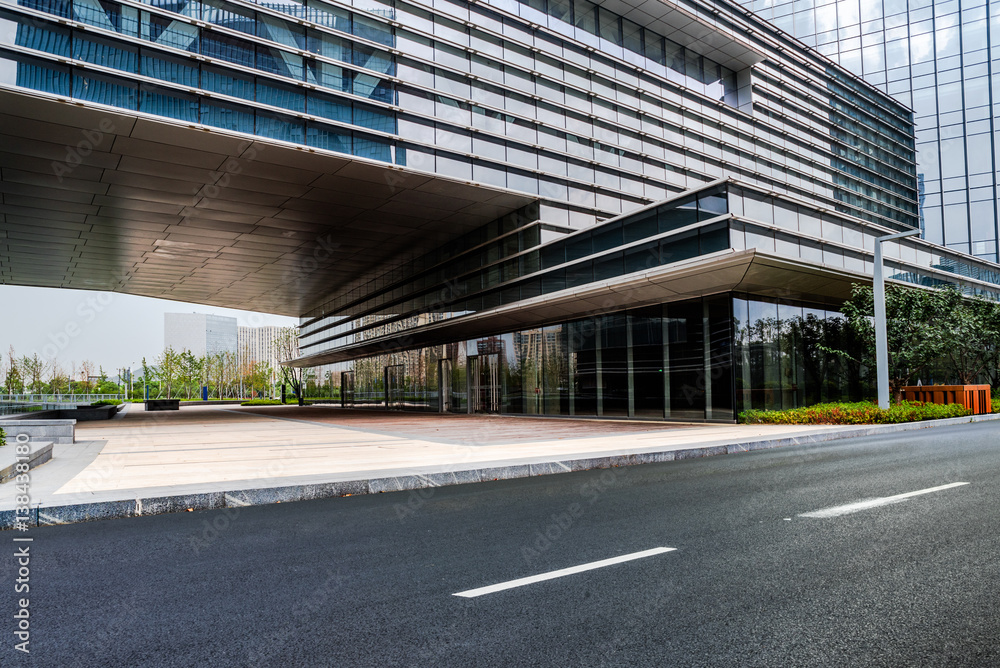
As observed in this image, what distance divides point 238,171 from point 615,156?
15.4 meters

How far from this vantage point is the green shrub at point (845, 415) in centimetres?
1867

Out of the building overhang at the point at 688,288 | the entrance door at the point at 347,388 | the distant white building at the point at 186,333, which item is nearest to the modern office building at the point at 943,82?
the building overhang at the point at 688,288

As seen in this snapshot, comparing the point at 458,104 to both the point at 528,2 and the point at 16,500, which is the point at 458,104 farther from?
the point at 16,500

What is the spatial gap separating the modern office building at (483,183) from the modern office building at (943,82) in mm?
24661

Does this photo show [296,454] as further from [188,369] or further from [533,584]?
[188,369]

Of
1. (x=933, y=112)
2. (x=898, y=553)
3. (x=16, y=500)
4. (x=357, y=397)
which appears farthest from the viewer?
(x=933, y=112)

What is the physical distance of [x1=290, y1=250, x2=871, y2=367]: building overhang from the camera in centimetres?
1811

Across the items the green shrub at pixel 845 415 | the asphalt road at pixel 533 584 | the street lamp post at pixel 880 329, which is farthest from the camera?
the street lamp post at pixel 880 329

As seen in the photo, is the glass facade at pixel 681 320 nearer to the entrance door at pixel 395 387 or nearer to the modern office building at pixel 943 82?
the entrance door at pixel 395 387

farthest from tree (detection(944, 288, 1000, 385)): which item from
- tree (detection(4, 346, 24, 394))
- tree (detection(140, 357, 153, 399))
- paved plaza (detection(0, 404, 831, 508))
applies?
tree (detection(140, 357, 153, 399))

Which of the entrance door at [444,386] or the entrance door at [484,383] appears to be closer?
the entrance door at [484,383]

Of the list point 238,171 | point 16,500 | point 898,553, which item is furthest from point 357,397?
point 898,553

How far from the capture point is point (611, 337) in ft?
78.5

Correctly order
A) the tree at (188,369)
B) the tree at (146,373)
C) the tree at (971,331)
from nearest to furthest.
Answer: the tree at (971,331) < the tree at (188,369) < the tree at (146,373)
